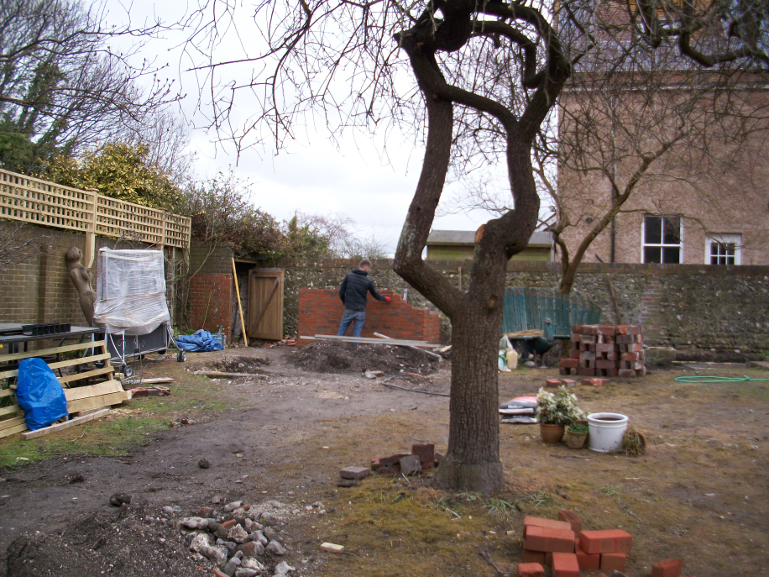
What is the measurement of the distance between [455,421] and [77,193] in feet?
30.4

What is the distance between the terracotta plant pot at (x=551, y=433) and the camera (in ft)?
20.6

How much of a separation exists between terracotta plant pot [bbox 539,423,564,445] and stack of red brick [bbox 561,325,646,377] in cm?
515

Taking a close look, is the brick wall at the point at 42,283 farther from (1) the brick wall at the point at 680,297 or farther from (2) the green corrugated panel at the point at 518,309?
(2) the green corrugated panel at the point at 518,309

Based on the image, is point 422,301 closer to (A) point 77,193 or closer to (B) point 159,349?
(B) point 159,349

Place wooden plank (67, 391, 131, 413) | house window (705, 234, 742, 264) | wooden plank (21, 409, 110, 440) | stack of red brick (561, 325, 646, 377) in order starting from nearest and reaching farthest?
wooden plank (21, 409, 110, 440)
wooden plank (67, 391, 131, 413)
stack of red brick (561, 325, 646, 377)
house window (705, 234, 742, 264)

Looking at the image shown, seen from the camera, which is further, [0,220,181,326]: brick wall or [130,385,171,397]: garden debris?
[0,220,181,326]: brick wall

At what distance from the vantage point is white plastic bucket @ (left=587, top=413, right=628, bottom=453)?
5914 millimetres

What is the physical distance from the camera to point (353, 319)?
13219 mm

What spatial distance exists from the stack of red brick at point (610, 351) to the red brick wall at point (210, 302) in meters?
8.85

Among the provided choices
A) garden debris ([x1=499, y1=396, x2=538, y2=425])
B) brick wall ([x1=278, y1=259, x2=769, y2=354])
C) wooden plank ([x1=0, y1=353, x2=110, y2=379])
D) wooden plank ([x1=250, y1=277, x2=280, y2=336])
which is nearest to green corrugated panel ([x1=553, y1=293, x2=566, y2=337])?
brick wall ([x1=278, y1=259, x2=769, y2=354])

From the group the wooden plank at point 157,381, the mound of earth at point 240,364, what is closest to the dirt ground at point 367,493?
the wooden plank at point 157,381

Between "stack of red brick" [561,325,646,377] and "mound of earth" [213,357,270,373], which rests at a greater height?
"stack of red brick" [561,325,646,377]

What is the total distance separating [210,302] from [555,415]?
35.9ft

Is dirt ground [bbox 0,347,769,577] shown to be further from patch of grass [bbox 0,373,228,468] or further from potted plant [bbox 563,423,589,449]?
potted plant [bbox 563,423,589,449]
